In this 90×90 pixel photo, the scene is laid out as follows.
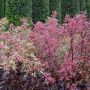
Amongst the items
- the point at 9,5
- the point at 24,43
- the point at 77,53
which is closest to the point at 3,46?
the point at 24,43

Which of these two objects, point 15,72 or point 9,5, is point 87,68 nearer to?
point 15,72

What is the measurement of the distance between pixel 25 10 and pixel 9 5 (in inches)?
19.7

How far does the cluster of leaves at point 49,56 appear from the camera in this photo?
17.0 ft

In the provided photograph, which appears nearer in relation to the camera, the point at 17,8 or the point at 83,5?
the point at 17,8

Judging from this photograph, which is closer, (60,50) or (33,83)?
(33,83)

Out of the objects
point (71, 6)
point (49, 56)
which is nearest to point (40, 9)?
point (71, 6)

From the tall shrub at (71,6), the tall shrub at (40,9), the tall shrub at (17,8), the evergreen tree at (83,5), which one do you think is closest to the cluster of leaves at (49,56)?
the tall shrub at (17,8)

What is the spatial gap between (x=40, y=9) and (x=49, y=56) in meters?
7.19

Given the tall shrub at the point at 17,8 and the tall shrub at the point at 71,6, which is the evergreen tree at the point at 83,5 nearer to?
the tall shrub at the point at 71,6

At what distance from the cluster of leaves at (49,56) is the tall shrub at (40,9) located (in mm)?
6551

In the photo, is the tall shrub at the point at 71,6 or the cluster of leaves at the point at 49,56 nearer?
the cluster of leaves at the point at 49,56

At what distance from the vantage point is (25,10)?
450 inches

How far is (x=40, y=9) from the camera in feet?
41.8

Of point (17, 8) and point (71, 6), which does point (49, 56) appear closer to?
point (17, 8)
